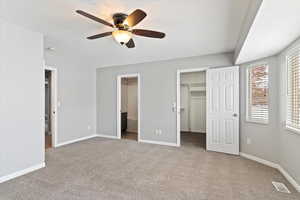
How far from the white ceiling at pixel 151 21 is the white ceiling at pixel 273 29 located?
1.11 feet

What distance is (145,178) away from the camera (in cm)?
253

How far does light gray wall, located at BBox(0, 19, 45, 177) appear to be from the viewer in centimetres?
238

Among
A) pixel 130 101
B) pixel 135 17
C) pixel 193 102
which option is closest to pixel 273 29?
pixel 135 17

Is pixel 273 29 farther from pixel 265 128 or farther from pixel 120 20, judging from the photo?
pixel 265 128

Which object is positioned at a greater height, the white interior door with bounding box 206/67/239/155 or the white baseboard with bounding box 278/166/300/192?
the white interior door with bounding box 206/67/239/155

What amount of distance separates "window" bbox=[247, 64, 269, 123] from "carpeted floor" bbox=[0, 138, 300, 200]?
98cm

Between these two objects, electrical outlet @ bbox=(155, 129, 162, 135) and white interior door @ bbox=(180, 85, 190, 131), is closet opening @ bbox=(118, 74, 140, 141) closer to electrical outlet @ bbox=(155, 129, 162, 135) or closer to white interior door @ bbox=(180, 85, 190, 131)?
white interior door @ bbox=(180, 85, 190, 131)

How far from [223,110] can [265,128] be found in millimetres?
897

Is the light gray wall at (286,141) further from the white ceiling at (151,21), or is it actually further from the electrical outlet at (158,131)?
the electrical outlet at (158,131)

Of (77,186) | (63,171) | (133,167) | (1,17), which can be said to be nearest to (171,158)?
(133,167)

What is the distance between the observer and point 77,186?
Answer: 2.28 metres

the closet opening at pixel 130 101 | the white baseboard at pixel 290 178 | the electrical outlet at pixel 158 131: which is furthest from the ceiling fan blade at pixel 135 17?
the closet opening at pixel 130 101

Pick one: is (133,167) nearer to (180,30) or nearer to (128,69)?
(180,30)

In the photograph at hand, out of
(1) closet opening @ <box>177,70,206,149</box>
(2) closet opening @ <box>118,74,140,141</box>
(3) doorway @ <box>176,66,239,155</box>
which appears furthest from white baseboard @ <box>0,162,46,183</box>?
(1) closet opening @ <box>177,70,206,149</box>
